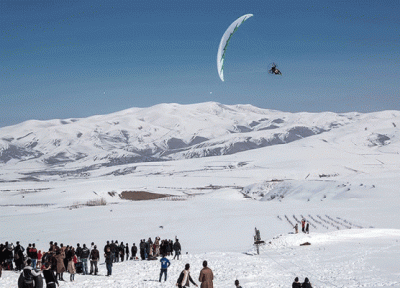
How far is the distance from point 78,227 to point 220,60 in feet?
83.7

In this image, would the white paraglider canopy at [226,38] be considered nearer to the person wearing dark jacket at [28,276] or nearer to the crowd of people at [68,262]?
the crowd of people at [68,262]

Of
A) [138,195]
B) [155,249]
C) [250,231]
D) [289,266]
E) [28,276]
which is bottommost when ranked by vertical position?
[250,231]

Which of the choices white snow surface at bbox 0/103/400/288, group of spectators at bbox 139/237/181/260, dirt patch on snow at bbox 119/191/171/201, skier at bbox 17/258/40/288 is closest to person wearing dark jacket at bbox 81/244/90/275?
white snow surface at bbox 0/103/400/288

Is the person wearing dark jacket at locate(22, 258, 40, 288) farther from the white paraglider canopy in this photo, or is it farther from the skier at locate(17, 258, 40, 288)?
the white paraglider canopy

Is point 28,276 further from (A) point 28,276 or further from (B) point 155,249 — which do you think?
(B) point 155,249

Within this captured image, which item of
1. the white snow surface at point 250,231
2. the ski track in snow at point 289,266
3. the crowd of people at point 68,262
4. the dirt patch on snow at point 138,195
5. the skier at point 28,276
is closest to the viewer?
the skier at point 28,276

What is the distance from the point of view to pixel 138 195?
9025cm

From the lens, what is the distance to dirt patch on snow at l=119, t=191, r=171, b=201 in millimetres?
86925

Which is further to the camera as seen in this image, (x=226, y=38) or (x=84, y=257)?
(x=226, y=38)

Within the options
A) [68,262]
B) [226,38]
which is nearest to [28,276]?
[68,262]

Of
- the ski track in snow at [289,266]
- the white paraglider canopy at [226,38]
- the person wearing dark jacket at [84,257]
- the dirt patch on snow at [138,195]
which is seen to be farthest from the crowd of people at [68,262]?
the dirt patch on snow at [138,195]

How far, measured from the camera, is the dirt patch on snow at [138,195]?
86.9m

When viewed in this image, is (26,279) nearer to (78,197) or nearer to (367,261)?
(367,261)

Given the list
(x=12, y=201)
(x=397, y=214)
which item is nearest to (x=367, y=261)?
(x=397, y=214)
